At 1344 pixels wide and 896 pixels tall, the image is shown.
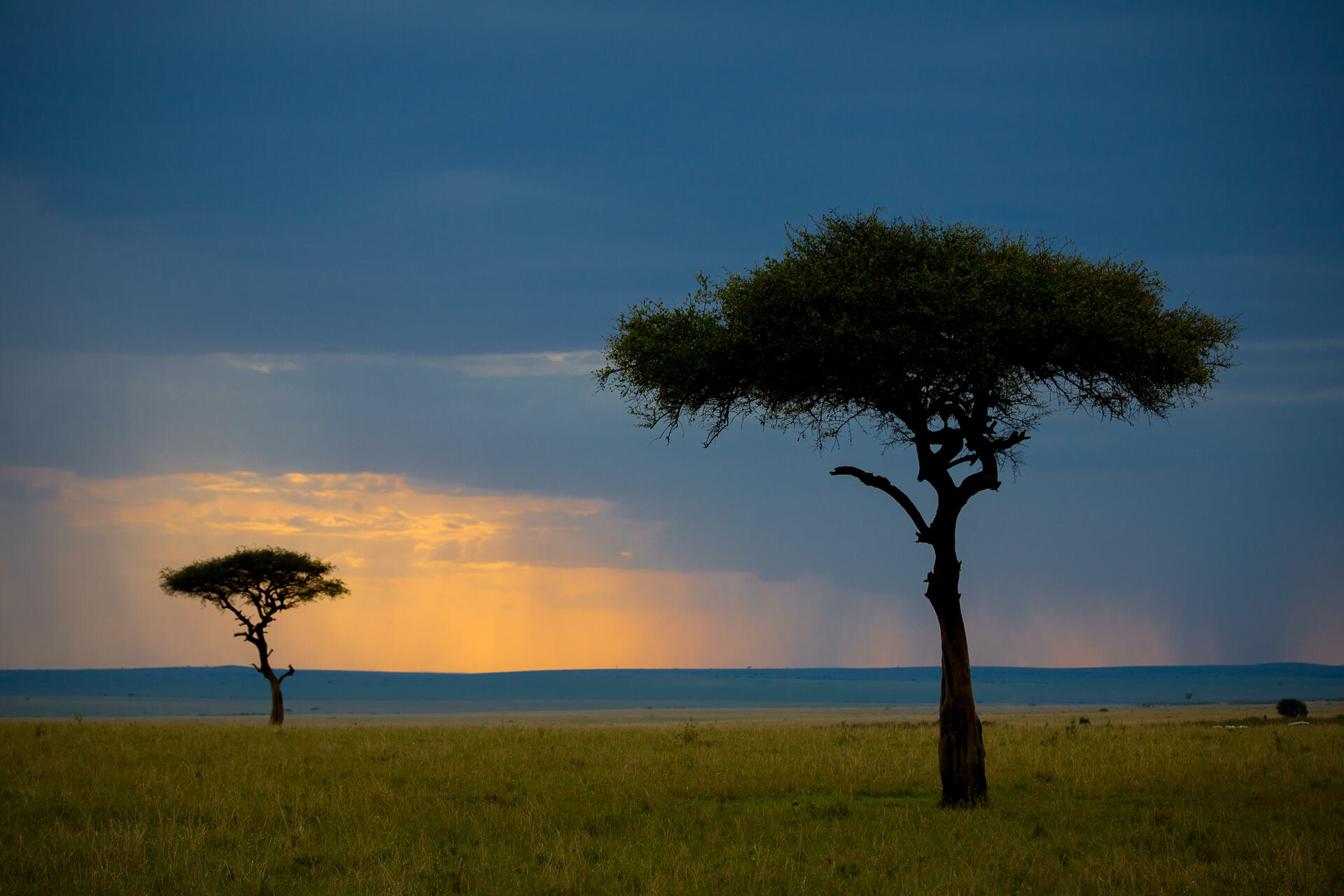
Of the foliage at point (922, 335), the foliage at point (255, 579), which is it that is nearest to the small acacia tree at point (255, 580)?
the foliage at point (255, 579)

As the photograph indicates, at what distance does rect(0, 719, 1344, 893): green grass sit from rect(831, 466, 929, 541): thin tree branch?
5.22m

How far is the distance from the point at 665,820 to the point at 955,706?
5.85 metres

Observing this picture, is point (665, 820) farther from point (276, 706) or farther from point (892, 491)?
point (276, 706)

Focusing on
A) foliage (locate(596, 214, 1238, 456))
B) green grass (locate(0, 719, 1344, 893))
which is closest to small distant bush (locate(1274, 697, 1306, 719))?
green grass (locate(0, 719, 1344, 893))

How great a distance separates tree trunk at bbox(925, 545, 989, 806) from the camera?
20141 mm

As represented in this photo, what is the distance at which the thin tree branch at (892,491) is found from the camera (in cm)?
2088

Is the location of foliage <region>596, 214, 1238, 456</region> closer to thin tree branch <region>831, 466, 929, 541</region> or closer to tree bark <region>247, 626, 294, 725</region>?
thin tree branch <region>831, 466, 929, 541</region>

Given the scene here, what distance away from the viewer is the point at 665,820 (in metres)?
18.9

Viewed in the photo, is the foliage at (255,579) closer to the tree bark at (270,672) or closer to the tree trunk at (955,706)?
the tree bark at (270,672)

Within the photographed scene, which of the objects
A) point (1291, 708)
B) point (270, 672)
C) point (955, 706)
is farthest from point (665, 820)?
point (1291, 708)

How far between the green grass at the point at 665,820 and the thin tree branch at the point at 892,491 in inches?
205

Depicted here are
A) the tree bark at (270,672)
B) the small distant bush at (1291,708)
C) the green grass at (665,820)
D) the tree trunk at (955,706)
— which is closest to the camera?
the green grass at (665,820)

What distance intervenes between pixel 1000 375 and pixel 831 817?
29.3 feet

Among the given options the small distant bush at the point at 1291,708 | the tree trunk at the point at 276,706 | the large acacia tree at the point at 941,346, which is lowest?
the small distant bush at the point at 1291,708
